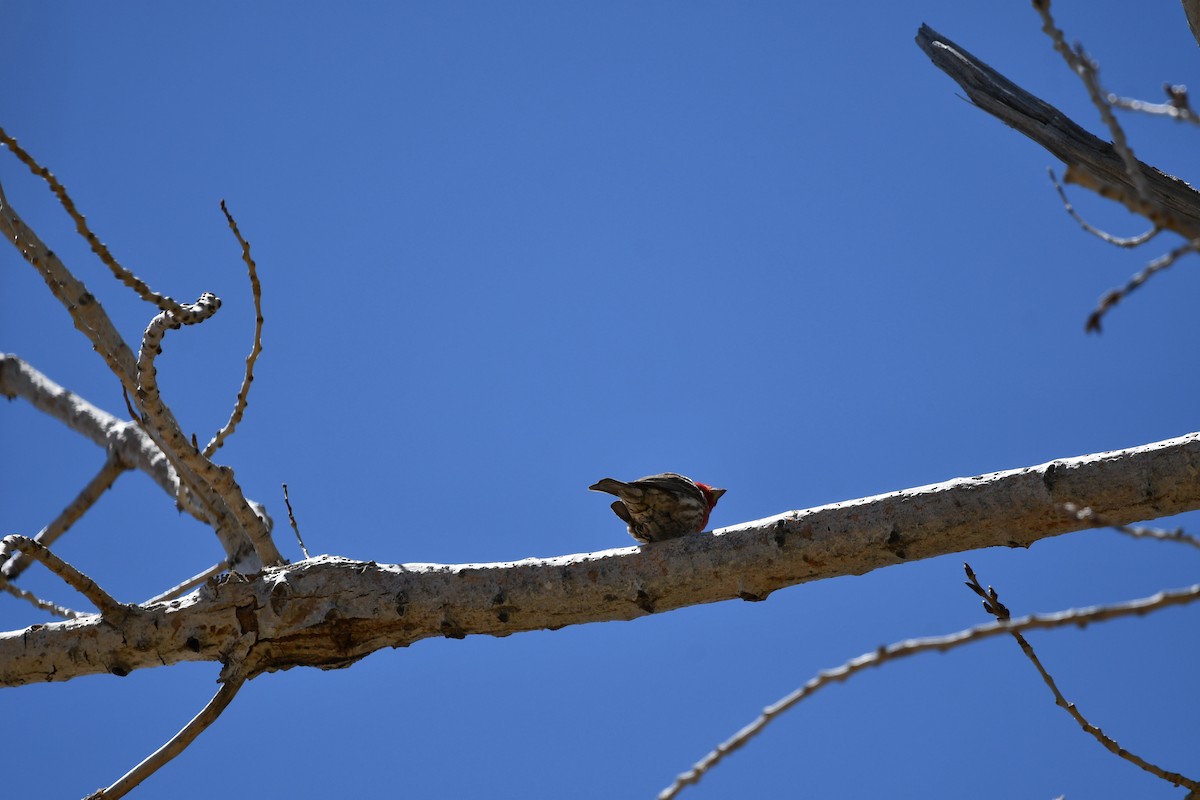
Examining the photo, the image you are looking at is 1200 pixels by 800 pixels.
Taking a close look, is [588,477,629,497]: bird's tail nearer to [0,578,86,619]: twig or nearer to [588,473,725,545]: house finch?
[588,473,725,545]: house finch

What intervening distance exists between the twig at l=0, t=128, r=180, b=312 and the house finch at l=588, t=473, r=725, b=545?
1862 millimetres

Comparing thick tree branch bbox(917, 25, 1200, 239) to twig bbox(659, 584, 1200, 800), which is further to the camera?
thick tree branch bbox(917, 25, 1200, 239)

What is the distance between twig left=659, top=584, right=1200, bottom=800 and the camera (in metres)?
1.53

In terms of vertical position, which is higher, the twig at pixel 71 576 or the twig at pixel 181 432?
the twig at pixel 181 432

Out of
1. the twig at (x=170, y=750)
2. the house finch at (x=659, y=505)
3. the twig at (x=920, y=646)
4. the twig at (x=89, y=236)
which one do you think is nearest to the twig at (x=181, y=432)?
the twig at (x=89, y=236)

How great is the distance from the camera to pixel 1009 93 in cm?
383

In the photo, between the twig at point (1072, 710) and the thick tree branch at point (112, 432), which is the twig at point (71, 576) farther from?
the twig at point (1072, 710)

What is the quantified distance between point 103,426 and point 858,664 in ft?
18.6

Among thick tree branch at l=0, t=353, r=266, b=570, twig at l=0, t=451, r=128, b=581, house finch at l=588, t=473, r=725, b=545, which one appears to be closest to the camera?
house finch at l=588, t=473, r=725, b=545

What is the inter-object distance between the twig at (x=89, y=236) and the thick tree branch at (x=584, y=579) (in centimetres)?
108

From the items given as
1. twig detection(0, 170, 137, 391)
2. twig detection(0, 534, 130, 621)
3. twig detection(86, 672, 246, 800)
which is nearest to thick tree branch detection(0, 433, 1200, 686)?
twig detection(0, 534, 130, 621)

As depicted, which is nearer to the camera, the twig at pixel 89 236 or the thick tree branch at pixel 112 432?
the twig at pixel 89 236

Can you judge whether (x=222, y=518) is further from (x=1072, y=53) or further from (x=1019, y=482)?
(x=1072, y=53)

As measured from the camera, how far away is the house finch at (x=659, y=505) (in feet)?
13.8
